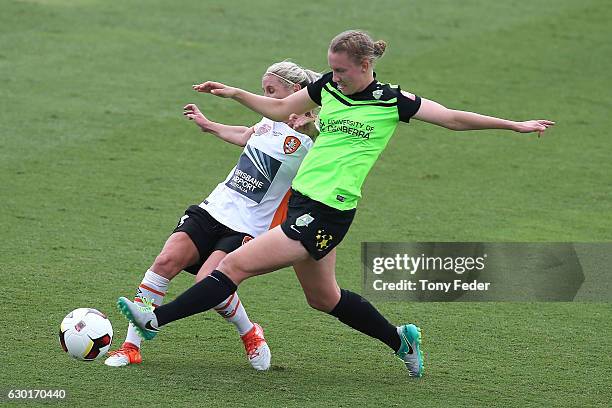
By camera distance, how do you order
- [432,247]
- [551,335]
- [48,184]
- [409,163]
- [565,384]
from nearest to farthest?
[565,384] → [551,335] → [432,247] → [48,184] → [409,163]

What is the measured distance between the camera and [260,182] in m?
6.19

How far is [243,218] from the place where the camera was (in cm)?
618

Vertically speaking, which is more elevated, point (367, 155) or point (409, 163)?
point (367, 155)

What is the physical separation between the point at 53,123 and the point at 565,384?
22.9ft

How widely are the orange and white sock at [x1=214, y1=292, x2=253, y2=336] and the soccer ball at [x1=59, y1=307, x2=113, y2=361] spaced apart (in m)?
0.68

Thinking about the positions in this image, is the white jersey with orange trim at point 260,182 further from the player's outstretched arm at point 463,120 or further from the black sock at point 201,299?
the player's outstretched arm at point 463,120

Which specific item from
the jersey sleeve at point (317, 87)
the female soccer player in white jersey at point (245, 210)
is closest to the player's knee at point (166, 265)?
the female soccer player in white jersey at point (245, 210)

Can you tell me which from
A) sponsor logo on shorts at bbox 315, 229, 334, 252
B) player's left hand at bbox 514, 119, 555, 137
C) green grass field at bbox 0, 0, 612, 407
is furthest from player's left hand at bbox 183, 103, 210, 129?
player's left hand at bbox 514, 119, 555, 137

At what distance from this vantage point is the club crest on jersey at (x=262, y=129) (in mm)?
6305

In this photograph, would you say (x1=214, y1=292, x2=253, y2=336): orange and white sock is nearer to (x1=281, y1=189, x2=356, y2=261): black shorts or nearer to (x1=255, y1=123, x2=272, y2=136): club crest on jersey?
(x1=281, y1=189, x2=356, y2=261): black shorts

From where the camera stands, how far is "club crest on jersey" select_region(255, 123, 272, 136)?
20.7 feet

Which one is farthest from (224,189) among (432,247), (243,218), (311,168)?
(432,247)

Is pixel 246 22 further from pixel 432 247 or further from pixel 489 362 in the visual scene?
pixel 489 362

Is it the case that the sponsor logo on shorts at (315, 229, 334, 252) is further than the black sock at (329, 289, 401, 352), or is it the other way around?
the black sock at (329, 289, 401, 352)
